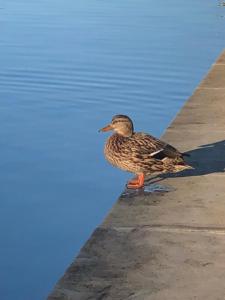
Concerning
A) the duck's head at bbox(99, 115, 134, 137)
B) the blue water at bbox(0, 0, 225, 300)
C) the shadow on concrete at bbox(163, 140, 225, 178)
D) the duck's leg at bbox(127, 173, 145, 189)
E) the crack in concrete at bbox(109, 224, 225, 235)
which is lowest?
the blue water at bbox(0, 0, 225, 300)

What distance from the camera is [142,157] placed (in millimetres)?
6664

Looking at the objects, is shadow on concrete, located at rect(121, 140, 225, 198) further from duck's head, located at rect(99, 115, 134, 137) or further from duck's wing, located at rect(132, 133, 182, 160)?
duck's head, located at rect(99, 115, 134, 137)

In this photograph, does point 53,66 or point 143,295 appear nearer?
point 143,295

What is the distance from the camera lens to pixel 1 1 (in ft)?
93.6

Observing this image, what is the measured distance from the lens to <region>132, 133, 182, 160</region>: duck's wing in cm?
671

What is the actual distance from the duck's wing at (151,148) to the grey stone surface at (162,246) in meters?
0.27

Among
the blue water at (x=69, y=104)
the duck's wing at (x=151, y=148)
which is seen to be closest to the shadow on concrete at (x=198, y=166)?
the duck's wing at (x=151, y=148)

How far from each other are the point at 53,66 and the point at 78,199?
283 inches

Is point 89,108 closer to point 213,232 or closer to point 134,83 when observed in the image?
point 134,83

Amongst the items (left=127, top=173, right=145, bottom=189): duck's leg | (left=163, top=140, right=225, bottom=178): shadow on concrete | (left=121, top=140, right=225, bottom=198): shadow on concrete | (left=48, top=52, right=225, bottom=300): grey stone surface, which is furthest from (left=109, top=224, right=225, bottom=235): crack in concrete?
(left=163, top=140, right=225, bottom=178): shadow on concrete

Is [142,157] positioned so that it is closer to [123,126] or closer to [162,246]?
[123,126]

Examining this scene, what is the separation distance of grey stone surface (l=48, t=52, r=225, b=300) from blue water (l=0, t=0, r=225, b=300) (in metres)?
0.71

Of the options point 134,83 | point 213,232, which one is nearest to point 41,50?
point 134,83

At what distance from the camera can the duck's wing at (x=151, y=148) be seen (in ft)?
22.0
